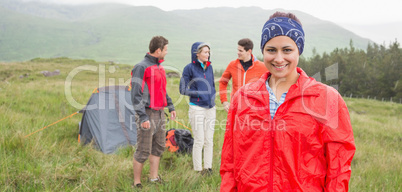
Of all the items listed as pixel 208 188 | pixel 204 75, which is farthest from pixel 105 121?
pixel 208 188

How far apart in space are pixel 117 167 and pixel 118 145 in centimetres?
159

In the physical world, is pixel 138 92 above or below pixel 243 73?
below

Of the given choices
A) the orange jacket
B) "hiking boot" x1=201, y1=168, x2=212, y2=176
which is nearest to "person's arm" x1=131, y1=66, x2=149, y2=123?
"hiking boot" x1=201, y1=168, x2=212, y2=176

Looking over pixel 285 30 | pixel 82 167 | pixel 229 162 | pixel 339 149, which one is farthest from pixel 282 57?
pixel 82 167

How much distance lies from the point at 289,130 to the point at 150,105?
257 centimetres

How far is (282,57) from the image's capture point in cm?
161

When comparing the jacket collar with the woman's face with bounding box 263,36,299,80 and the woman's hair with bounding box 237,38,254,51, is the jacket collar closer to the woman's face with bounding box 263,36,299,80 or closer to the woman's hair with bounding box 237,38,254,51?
the woman's face with bounding box 263,36,299,80

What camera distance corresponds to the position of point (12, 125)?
5.24 m

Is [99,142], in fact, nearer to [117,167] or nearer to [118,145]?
[118,145]

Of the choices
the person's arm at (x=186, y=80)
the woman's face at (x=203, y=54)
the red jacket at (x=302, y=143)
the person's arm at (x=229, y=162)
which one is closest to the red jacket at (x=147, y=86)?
the person's arm at (x=186, y=80)

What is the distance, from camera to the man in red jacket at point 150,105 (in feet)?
11.8

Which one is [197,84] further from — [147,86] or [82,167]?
[82,167]

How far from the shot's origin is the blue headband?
1.62m

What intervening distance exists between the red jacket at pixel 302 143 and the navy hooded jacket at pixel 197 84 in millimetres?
2664
